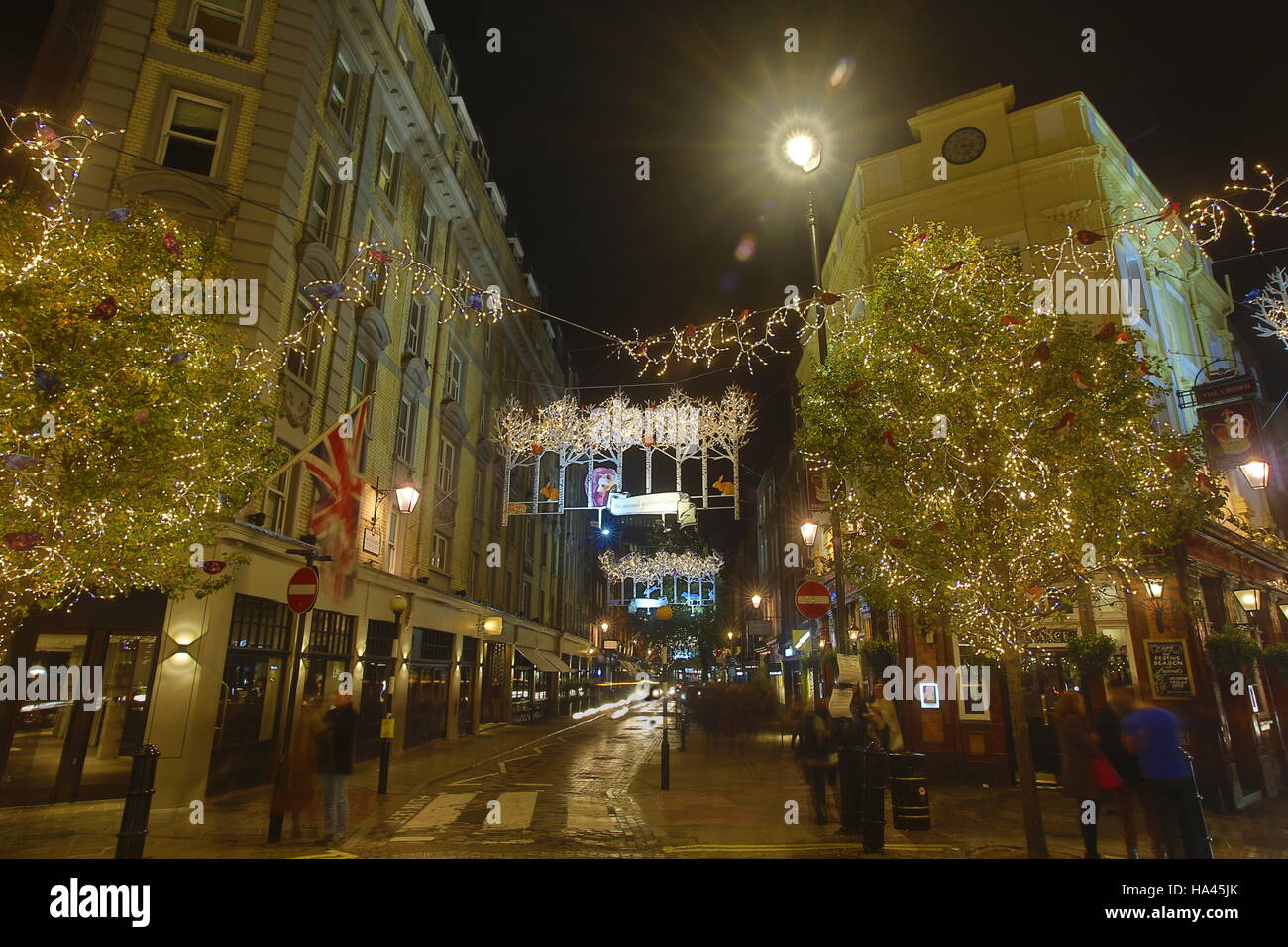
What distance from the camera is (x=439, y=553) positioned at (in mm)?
24094

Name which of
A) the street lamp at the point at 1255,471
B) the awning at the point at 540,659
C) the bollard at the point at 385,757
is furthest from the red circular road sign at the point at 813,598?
the awning at the point at 540,659

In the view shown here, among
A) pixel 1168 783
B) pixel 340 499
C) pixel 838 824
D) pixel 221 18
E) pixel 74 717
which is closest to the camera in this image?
pixel 1168 783

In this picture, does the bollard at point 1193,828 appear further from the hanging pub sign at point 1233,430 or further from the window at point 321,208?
the window at point 321,208

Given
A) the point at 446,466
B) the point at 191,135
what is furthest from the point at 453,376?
the point at 191,135

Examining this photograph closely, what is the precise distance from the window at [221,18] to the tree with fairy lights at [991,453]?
47.2ft

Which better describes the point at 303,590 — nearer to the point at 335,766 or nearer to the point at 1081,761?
the point at 335,766

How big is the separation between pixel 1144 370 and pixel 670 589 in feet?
209

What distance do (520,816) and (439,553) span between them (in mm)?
14558

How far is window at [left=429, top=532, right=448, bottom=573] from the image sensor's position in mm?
23273

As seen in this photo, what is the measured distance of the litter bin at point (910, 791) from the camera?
9.88 meters

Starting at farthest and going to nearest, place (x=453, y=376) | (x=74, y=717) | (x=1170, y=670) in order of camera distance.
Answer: (x=453, y=376) → (x=1170, y=670) → (x=74, y=717)
